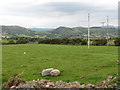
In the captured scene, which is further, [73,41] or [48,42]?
[48,42]

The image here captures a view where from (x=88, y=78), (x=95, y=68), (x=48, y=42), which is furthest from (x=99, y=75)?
(x=48, y=42)

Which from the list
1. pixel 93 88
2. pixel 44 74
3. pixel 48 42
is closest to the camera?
pixel 93 88

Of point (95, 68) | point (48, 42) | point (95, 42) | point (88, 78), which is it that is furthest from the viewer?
point (48, 42)

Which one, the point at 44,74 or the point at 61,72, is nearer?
the point at 44,74

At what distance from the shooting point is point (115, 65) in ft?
57.6

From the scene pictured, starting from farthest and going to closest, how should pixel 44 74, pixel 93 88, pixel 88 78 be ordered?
pixel 44 74, pixel 88 78, pixel 93 88

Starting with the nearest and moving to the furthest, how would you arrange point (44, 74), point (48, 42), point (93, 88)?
point (93, 88) → point (44, 74) → point (48, 42)

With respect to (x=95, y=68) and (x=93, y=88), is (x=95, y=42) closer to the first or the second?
(x=95, y=68)

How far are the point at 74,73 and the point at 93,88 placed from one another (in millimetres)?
5033

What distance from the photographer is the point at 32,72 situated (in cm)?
1531

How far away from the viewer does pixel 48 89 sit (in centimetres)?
995

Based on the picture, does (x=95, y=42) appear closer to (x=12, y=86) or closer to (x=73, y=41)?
(x=73, y=41)

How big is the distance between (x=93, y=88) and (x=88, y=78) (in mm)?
3155

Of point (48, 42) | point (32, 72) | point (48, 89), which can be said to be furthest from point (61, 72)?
point (48, 42)
